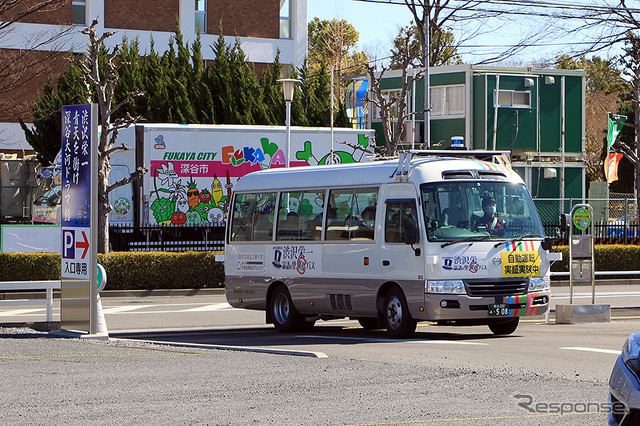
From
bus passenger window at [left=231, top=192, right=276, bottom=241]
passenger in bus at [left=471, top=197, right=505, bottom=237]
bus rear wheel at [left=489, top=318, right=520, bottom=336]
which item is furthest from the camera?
bus passenger window at [left=231, top=192, right=276, bottom=241]

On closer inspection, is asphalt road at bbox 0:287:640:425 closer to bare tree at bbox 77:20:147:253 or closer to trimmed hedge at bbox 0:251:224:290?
trimmed hedge at bbox 0:251:224:290

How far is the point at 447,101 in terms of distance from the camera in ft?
124

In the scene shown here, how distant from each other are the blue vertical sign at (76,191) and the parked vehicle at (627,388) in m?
9.44

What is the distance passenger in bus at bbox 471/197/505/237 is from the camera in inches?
572

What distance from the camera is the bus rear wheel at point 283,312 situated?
1636 centimetres

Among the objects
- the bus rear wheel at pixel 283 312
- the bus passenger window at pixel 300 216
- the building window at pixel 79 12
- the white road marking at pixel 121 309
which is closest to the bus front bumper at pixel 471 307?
the bus passenger window at pixel 300 216

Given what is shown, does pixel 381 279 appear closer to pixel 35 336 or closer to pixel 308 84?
pixel 35 336

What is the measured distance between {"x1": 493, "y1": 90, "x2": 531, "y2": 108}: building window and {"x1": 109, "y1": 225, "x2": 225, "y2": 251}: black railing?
42.0 feet

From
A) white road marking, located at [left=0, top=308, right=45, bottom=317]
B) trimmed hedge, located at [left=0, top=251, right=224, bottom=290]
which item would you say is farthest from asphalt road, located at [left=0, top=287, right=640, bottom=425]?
trimmed hedge, located at [left=0, top=251, right=224, bottom=290]

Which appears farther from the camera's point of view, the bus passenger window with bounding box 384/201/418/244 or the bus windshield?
the bus passenger window with bounding box 384/201/418/244

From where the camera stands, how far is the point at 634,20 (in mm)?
28484

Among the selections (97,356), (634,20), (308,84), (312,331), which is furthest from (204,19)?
(97,356)

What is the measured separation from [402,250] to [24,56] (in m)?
17.7

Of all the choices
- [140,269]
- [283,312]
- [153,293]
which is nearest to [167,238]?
[140,269]
